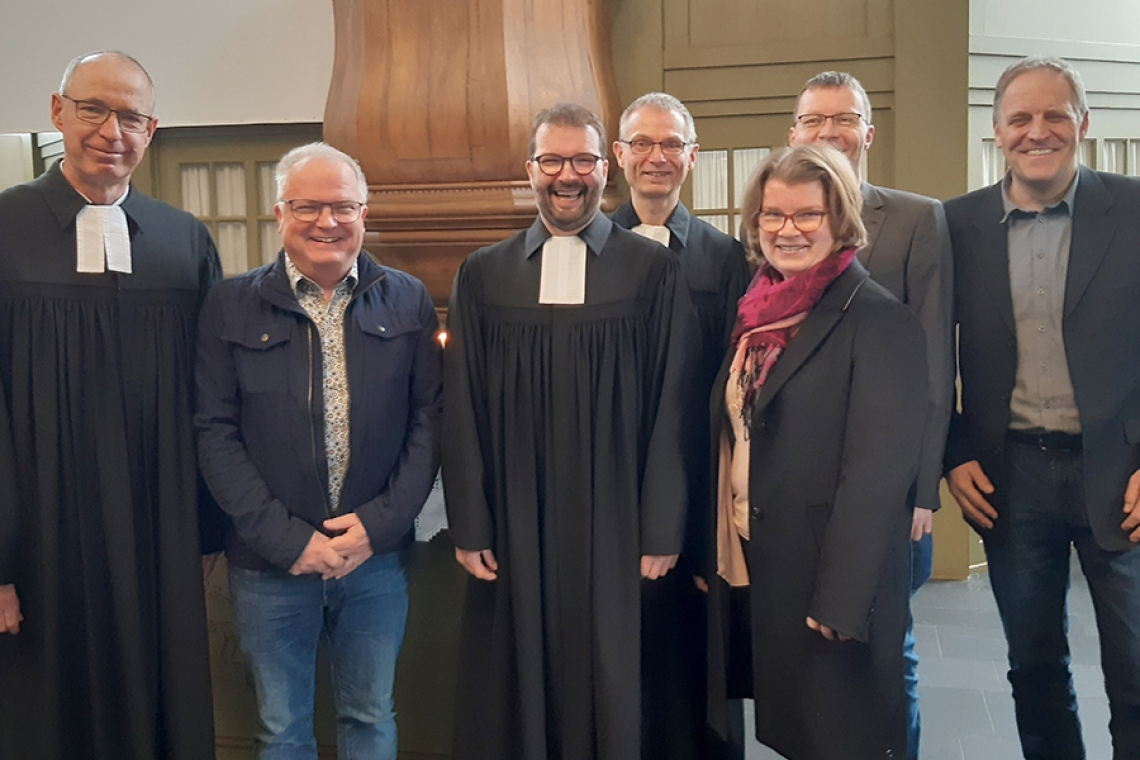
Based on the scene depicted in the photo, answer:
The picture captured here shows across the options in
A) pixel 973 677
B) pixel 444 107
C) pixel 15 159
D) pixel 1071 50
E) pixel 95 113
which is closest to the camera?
pixel 95 113

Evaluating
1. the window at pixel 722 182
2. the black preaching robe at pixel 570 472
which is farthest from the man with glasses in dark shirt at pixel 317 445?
the window at pixel 722 182

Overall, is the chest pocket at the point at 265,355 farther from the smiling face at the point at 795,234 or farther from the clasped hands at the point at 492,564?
the smiling face at the point at 795,234

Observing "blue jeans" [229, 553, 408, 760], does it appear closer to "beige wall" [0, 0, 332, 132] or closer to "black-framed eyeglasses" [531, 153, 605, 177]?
"black-framed eyeglasses" [531, 153, 605, 177]

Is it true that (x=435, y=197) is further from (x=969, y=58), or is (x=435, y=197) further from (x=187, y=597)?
(x=969, y=58)

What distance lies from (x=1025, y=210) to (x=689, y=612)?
123 cm

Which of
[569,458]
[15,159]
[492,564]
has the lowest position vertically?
[492,564]

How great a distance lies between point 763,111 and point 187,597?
3383mm

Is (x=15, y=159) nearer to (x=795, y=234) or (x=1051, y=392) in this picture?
(x=795, y=234)

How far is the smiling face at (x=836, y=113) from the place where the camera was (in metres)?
2.50

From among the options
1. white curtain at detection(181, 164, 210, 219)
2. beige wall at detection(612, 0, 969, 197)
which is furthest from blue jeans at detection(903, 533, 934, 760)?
white curtain at detection(181, 164, 210, 219)

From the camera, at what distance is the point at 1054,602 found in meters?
2.43

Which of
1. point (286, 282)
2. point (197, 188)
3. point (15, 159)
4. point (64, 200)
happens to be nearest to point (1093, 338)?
point (286, 282)

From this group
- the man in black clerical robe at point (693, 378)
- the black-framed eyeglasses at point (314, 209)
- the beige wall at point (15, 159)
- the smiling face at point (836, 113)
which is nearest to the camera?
the black-framed eyeglasses at point (314, 209)

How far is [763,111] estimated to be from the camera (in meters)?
4.70
